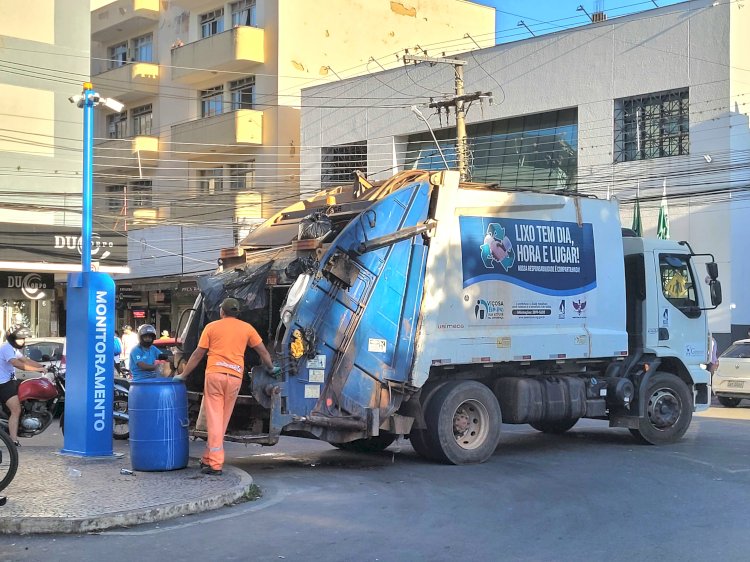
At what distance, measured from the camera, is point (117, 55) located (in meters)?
39.8

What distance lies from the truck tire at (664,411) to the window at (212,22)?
1072 inches

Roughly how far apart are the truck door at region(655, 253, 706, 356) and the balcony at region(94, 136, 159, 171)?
26.3m

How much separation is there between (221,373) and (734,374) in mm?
14269

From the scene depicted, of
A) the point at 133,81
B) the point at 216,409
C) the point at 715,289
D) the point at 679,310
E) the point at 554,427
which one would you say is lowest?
the point at 554,427

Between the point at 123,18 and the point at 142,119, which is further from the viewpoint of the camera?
the point at 142,119

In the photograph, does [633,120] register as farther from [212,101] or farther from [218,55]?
[212,101]

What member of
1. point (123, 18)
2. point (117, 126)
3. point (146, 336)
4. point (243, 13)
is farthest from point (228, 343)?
Result: point (117, 126)

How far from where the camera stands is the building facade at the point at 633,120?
74.3 feet

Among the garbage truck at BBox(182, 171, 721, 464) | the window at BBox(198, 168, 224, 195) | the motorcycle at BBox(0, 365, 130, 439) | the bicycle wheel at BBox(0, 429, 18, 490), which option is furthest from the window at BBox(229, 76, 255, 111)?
the bicycle wheel at BBox(0, 429, 18, 490)

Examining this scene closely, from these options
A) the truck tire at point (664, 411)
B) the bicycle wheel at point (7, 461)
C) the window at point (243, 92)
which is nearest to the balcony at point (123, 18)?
the window at point (243, 92)

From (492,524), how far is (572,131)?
2021cm

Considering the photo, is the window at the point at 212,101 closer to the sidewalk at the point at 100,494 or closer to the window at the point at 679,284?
the window at the point at 679,284

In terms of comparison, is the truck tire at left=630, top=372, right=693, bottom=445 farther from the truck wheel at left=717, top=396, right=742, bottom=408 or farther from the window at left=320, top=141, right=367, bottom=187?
the window at left=320, top=141, right=367, bottom=187

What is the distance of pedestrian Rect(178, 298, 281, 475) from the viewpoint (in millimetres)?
8656
